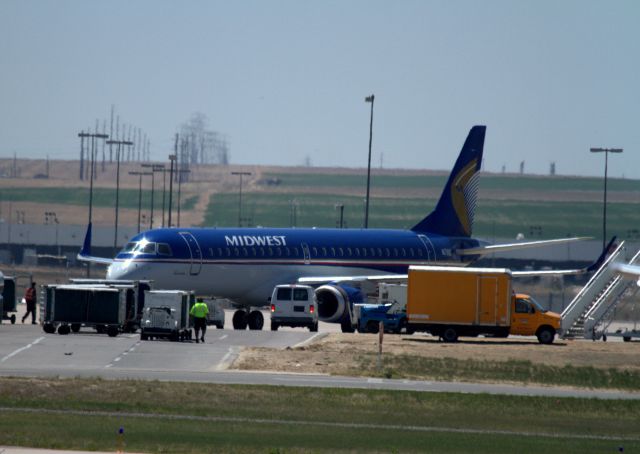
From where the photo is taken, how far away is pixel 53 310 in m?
48.4

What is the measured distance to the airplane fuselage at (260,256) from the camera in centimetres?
5700

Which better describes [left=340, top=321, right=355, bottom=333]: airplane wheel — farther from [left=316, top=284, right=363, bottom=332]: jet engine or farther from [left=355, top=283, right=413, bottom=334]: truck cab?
[left=355, top=283, right=413, bottom=334]: truck cab

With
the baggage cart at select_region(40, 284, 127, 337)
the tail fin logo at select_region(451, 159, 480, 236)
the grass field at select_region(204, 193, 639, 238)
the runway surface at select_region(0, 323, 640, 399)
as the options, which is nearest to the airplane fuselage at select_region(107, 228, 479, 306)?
the tail fin logo at select_region(451, 159, 480, 236)

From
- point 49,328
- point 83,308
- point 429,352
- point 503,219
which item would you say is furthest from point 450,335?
point 503,219

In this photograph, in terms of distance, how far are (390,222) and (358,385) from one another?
154 meters

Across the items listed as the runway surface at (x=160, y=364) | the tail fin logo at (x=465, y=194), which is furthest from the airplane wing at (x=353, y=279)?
the runway surface at (x=160, y=364)

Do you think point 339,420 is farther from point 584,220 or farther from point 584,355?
point 584,220

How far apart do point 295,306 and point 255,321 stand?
15.3 ft

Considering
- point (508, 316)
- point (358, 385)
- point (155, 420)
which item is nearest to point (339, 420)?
point (155, 420)

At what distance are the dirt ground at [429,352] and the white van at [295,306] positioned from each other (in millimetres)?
4917

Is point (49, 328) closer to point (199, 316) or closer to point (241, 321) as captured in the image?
point (199, 316)

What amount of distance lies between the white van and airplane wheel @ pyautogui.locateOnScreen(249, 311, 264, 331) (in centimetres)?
349

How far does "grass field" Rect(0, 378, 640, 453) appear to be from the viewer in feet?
77.3

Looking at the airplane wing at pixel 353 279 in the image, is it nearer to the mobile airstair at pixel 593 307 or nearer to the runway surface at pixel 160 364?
the mobile airstair at pixel 593 307
